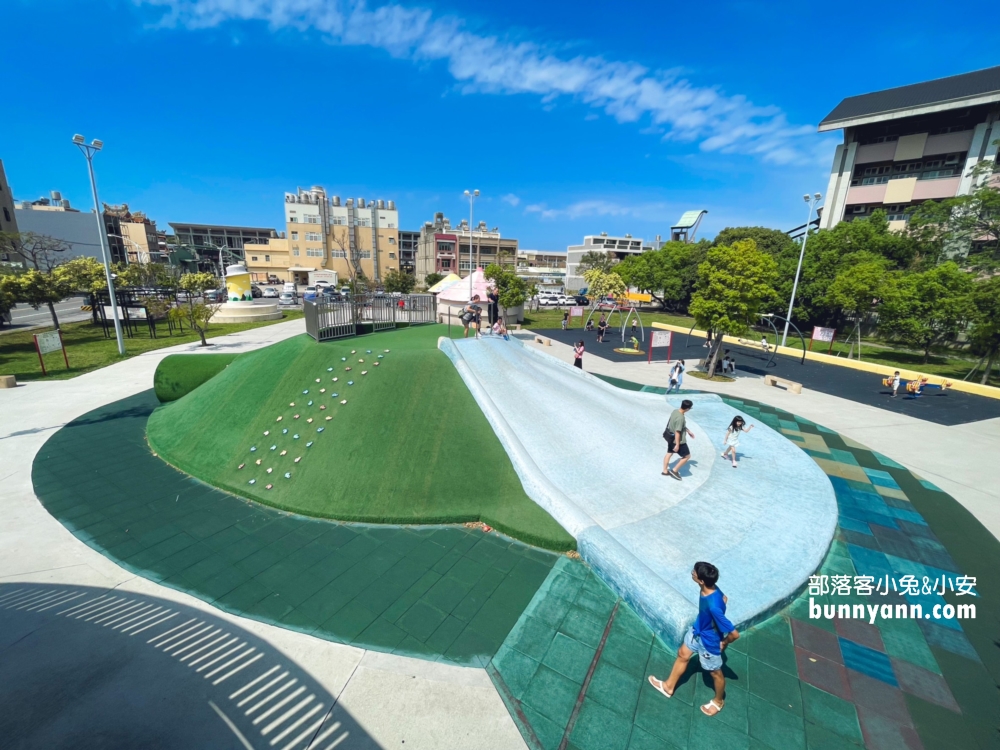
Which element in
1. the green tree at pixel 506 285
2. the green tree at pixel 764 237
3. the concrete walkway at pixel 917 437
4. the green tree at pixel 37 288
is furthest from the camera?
the green tree at pixel 764 237

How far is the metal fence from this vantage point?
12.3 m

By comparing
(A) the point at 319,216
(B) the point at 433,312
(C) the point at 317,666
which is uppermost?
(A) the point at 319,216

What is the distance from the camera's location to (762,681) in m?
4.98

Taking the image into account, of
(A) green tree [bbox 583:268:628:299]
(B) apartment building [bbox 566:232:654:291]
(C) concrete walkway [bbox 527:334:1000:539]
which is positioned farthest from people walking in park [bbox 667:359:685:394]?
(B) apartment building [bbox 566:232:654:291]

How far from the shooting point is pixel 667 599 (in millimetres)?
5609

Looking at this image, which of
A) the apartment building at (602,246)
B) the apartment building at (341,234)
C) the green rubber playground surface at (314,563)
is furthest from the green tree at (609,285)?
the apartment building at (602,246)

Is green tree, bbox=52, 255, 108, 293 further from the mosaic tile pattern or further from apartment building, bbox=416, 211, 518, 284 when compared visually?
apartment building, bbox=416, 211, 518, 284

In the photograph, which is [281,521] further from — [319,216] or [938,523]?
[319,216]

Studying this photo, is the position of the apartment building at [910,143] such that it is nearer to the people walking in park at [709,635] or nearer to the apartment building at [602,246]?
the people walking in park at [709,635]

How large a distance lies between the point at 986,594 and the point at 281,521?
12.0 metres

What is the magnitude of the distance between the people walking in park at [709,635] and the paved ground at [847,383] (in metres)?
17.7

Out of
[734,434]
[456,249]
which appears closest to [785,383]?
[734,434]

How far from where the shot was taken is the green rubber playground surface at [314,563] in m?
5.62

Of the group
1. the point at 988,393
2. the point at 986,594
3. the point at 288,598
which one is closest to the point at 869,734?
the point at 986,594
